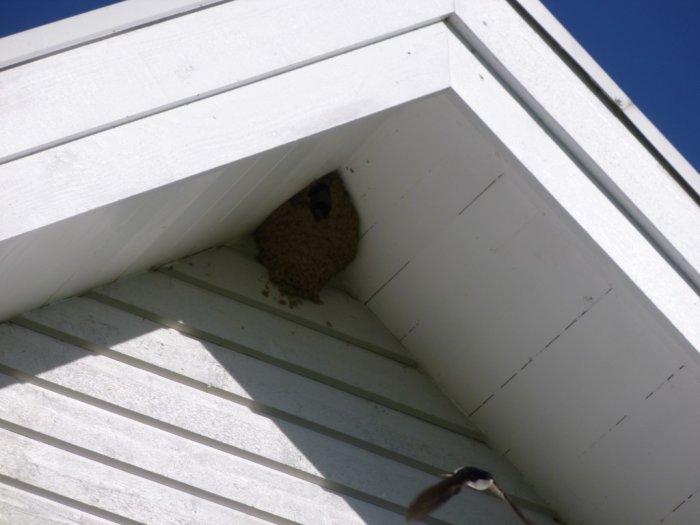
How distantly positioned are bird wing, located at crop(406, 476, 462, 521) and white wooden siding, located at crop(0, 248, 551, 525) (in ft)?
1.10

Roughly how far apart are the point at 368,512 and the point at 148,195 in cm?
166

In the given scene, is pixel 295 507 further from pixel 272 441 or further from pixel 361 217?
pixel 361 217

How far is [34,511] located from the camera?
440 centimetres

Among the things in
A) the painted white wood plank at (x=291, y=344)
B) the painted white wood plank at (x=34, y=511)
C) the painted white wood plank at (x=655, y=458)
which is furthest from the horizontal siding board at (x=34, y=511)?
the painted white wood plank at (x=655, y=458)

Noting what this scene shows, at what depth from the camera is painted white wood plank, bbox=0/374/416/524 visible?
4.61 meters

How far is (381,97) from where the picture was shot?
14.0ft

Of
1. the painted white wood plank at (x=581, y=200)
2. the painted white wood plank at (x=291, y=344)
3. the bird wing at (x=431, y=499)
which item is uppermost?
the painted white wood plank at (x=291, y=344)

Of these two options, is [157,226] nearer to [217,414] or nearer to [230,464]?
[217,414]

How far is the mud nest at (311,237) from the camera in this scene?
18.4 feet

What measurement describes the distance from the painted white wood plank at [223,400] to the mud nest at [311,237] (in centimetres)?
51

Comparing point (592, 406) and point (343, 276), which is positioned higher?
point (343, 276)

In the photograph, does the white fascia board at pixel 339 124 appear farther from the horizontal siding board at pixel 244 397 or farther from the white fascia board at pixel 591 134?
the horizontal siding board at pixel 244 397

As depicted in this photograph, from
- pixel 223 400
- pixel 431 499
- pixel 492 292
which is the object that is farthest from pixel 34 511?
pixel 492 292

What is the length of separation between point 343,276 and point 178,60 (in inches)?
84.8
